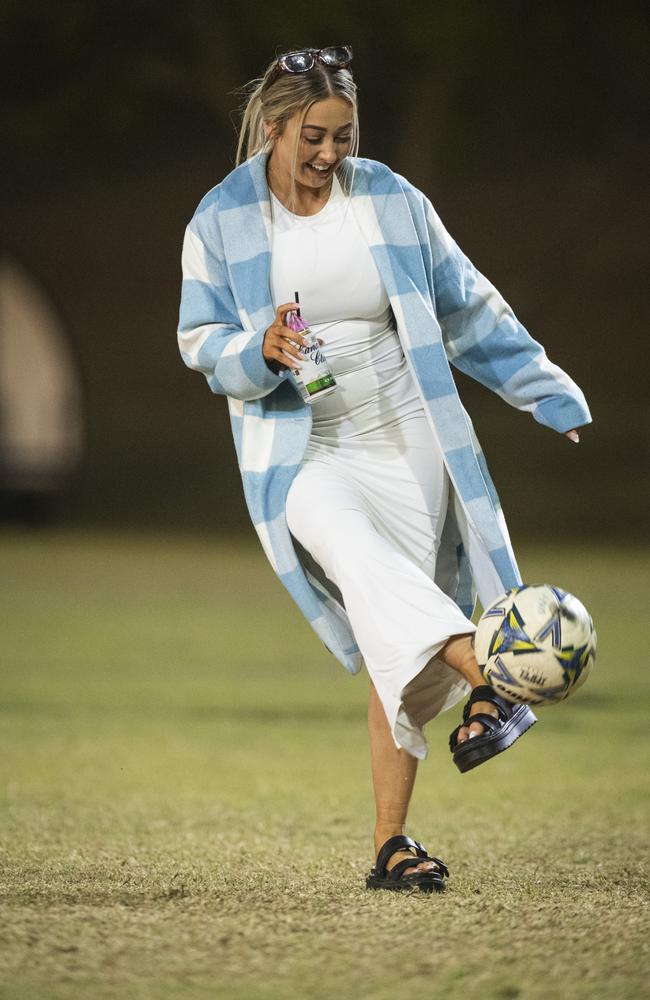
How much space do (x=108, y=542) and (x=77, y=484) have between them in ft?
16.9

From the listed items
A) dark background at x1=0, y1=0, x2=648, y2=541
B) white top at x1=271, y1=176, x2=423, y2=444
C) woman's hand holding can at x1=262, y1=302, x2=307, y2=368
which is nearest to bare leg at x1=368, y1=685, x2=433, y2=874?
white top at x1=271, y1=176, x2=423, y2=444

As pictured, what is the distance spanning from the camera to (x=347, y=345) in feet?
15.5

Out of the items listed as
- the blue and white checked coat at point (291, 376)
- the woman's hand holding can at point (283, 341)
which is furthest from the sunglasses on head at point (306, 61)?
the woman's hand holding can at point (283, 341)

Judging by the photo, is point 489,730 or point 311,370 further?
point 311,370

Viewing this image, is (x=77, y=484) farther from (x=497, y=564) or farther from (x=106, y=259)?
(x=497, y=564)

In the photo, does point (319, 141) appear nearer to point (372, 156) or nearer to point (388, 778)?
point (388, 778)

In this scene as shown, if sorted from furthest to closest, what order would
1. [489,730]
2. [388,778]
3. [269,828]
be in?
1. [269,828]
2. [388,778]
3. [489,730]

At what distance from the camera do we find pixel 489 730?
4.11 meters

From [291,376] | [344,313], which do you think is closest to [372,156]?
[344,313]

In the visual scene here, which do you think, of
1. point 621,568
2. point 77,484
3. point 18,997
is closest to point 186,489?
point 77,484

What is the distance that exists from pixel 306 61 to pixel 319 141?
0.23m

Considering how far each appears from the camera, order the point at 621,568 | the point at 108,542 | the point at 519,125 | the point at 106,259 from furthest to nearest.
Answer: the point at 106,259
the point at 519,125
the point at 108,542
the point at 621,568

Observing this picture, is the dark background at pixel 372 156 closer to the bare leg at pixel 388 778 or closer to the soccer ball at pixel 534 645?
the bare leg at pixel 388 778

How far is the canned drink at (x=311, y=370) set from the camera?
437 cm
